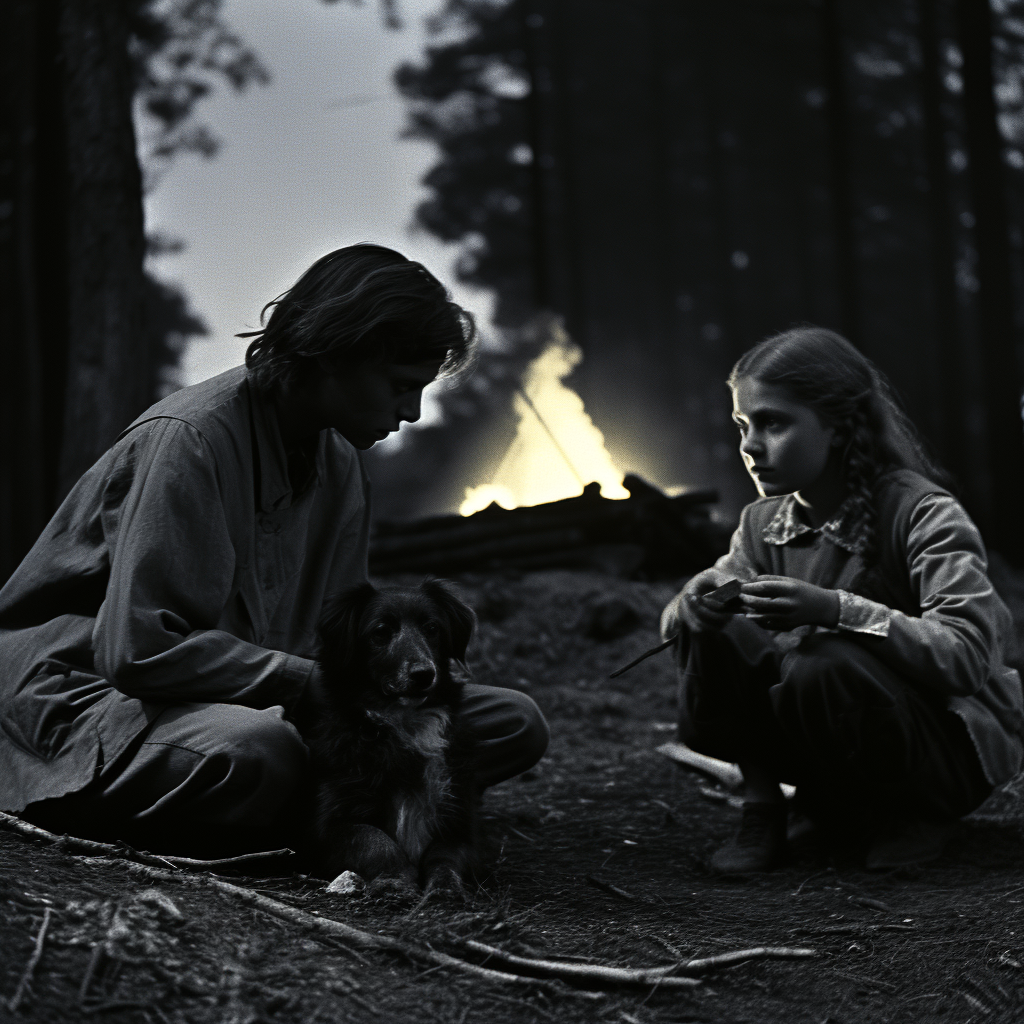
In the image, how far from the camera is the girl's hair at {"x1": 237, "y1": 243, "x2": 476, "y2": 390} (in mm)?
3672

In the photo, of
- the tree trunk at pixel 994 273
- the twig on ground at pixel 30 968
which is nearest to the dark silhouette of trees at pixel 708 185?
the tree trunk at pixel 994 273

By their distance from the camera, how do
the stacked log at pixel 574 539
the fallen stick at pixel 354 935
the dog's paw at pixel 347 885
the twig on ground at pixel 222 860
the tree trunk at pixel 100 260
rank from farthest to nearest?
1. the stacked log at pixel 574 539
2. the tree trunk at pixel 100 260
3. the twig on ground at pixel 222 860
4. the dog's paw at pixel 347 885
5. the fallen stick at pixel 354 935

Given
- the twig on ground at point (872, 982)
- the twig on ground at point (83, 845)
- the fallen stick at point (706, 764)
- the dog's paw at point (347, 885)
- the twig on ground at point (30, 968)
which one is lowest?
the fallen stick at point (706, 764)

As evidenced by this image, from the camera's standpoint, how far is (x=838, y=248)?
18656 millimetres

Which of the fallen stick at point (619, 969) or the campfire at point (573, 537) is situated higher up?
the fallen stick at point (619, 969)

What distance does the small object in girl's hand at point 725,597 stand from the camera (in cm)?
392

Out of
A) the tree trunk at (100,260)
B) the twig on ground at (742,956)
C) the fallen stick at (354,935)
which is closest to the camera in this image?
the fallen stick at (354,935)

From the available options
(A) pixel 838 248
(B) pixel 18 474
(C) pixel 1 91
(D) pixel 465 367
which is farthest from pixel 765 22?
(D) pixel 465 367

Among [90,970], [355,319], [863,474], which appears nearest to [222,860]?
[90,970]

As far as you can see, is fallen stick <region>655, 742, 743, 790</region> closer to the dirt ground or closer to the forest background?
the dirt ground

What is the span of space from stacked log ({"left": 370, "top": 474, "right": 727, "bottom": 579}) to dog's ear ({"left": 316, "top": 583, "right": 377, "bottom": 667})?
223 inches

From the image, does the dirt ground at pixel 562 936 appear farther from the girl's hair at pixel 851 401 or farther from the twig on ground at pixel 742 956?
the girl's hair at pixel 851 401

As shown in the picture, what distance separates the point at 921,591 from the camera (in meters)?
4.00

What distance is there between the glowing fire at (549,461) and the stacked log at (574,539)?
1.61m
